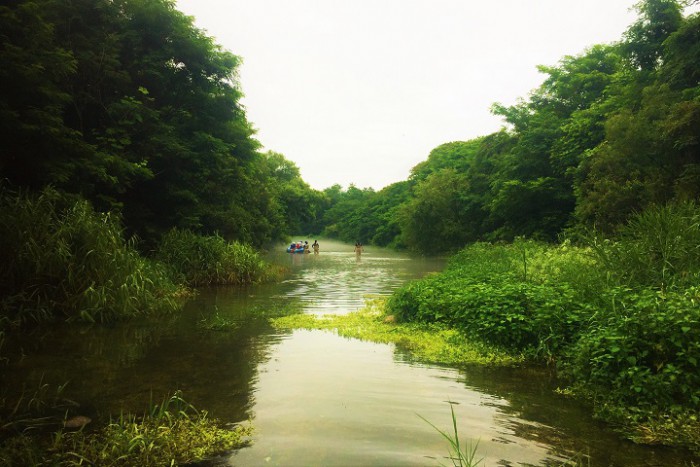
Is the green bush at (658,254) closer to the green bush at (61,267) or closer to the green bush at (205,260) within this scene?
the green bush at (61,267)

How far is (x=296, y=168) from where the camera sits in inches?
3477

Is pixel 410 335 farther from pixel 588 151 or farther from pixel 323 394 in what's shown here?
pixel 588 151

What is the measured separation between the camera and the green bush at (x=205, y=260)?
17.9 meters

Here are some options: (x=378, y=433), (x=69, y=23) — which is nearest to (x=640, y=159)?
(x=378, y=433)

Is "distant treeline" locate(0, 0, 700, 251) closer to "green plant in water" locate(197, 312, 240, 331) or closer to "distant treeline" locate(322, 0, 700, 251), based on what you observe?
"distant treeline" locate(322, 0, 700, 251)

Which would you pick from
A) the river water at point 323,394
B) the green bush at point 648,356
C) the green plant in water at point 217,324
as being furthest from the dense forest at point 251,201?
the green plant in water at point 217,324

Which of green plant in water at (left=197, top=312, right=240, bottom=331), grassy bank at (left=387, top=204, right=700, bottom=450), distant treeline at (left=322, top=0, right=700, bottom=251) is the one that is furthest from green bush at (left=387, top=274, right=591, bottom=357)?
distant treeline at (left=322, top=0, right=700, bottom=251)

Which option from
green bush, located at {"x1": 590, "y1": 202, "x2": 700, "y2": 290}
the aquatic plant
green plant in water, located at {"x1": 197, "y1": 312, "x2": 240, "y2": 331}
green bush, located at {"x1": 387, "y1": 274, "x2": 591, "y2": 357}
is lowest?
green plant in water, located at {"x1": 197, "y1": 312, "x2": 240, "y2": 331}

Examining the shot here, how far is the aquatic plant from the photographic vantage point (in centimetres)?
414

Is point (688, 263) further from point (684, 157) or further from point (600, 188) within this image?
point (600, 188)

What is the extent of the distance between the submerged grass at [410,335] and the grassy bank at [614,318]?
272 millimetres

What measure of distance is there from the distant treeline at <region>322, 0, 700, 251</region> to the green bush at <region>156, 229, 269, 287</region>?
15806 mm

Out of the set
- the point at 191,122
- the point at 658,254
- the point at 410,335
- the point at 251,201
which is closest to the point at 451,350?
the point at 410,335

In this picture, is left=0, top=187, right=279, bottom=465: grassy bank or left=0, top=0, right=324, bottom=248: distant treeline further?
left=0, top=0, right=324, bottom=248: distant treeline
